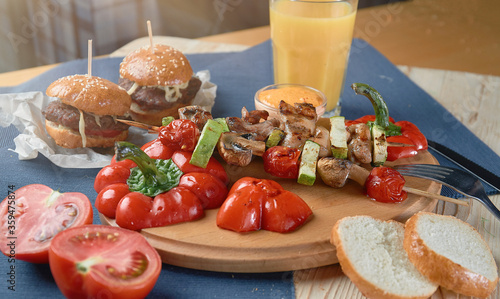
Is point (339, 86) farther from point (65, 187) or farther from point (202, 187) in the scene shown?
point (65, 187)

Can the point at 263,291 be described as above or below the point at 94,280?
below

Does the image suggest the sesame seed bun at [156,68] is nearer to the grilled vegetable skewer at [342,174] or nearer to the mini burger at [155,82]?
the mini burger at [155,82]

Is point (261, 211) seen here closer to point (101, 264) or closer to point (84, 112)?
point (101, 264)

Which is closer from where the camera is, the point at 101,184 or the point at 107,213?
the point at 107,213

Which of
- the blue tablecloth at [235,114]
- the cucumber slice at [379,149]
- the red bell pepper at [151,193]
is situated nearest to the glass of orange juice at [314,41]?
the blue tablecloth at [235,114]

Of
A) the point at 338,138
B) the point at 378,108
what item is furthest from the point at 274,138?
the point at 378,108

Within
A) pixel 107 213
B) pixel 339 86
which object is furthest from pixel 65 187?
pixel 339 86
